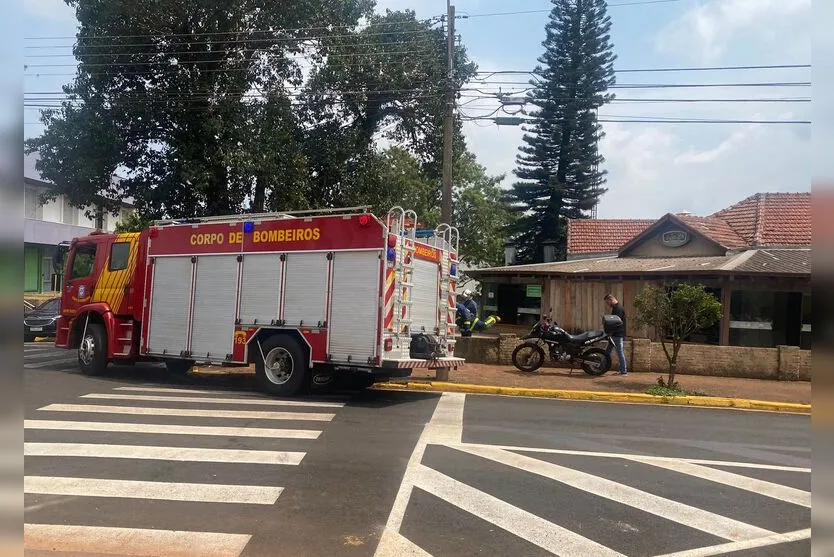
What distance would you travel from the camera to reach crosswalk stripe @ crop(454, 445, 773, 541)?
507 cm

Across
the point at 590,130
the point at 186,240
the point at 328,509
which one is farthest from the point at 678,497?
the point at 590,130

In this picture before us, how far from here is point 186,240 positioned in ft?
40.3

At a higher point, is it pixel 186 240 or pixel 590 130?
pixel 590 130

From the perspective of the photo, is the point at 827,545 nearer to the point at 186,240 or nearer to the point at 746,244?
the point at 186,240

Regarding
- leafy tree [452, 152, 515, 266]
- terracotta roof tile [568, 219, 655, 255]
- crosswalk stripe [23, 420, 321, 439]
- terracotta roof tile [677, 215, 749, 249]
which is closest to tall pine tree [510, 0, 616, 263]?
leafy tree [452, 152, 515, 266]

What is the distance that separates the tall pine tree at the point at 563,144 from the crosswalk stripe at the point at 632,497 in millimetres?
32336

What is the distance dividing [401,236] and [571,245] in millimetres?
21008

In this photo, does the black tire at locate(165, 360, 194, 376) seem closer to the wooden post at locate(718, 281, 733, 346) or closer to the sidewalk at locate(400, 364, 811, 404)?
the sidewalk at locate(400, 364, 811, 404)

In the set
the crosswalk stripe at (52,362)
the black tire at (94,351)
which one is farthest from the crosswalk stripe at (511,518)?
the crosswalk stripe at (52,362)

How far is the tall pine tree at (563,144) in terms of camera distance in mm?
37281

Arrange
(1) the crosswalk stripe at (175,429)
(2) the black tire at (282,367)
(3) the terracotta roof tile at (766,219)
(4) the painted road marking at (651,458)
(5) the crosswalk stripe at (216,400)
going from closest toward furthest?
(4) the painted road marking at (651,458), (1) the crosswalk stripe at (175,429), (5) the crosswalk stripe at (216,400), (2) the black tire at (282,367), (3) the terracotta roof tile at (766,219)

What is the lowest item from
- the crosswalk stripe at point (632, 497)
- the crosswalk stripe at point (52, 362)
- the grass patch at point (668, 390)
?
the crosswalk stripe at point (632, 497)

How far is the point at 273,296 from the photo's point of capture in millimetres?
11133

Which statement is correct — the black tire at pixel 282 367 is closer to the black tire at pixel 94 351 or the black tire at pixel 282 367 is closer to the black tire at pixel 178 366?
the black tire at pixel 178 366
